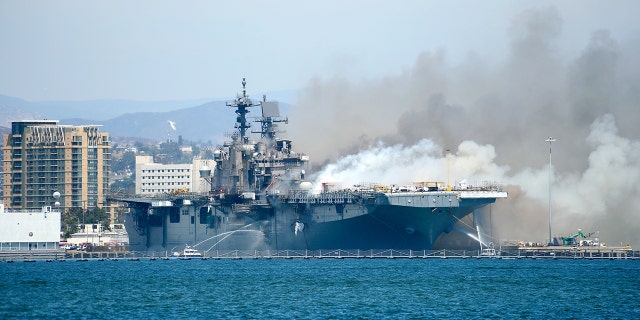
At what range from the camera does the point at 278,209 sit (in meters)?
84.4

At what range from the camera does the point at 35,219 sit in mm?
90312

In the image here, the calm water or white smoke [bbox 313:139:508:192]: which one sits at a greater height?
white smoke [bbox 313:139:508:192]

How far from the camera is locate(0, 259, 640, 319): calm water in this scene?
48.0m

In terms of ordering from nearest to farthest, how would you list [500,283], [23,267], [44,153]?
1. [500,283]
2. [23,267]
3. [44,153]

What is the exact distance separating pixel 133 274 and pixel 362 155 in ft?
89.6

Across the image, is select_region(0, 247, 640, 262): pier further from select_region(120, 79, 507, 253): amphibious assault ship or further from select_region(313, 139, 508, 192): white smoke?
select_region(313, 139, 508, 192): white smoke

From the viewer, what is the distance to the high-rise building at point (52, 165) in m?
150

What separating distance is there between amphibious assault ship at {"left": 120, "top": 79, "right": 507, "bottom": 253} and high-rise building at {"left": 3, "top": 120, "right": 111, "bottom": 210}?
55084 millimetres

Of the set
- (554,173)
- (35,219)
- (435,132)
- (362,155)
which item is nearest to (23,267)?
(35,219)

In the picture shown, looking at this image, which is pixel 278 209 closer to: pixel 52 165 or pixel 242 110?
pixel 242 110

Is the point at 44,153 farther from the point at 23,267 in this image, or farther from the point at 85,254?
the point at 23,267

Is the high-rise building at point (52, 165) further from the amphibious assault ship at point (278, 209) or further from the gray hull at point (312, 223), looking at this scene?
the gray hull at point (312, 223)

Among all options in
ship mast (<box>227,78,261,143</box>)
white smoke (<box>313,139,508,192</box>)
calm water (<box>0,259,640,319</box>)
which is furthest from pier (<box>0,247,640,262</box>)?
ship mast (<box>227,78,261,143</box>)

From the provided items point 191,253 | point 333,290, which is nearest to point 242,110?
point 191,253
